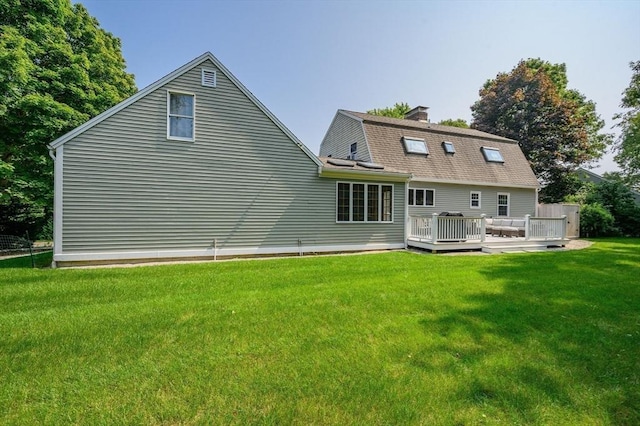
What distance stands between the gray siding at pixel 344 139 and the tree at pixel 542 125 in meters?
19.2

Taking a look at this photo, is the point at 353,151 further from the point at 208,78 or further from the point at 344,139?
the point at 208,78

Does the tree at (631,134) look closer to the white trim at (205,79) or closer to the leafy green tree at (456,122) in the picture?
the leafy green tree at (456,122)

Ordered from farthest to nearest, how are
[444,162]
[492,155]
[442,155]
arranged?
[492,155]
[442,155]
[444,162]

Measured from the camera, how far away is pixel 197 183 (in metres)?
9.52

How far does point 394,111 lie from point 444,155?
2182 cm

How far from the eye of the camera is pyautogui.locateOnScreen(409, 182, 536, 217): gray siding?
1533cm

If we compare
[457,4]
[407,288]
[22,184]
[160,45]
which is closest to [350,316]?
[407,288]

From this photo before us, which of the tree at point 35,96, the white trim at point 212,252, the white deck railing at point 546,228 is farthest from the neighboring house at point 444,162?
the tree at point 35,96

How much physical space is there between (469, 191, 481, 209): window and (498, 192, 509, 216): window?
168cm

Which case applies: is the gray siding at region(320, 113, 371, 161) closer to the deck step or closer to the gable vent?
the deck step

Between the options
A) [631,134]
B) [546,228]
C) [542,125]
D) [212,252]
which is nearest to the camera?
[212,252]

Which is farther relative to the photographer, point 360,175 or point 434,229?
point 360,175

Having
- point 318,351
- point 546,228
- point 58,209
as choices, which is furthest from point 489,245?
point 58,209

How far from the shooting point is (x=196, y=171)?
9508mm
